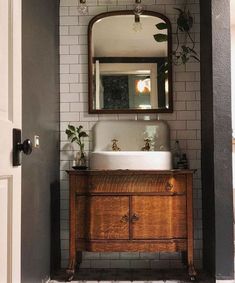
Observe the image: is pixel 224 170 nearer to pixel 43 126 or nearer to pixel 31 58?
pixel 43 126

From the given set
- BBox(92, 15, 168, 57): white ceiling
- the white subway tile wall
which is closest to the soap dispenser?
the white subway tile wall

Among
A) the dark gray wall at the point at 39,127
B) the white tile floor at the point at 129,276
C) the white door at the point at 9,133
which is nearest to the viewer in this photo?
the white door at the point at 9,133

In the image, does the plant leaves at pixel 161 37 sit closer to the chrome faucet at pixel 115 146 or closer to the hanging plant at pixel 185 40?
the hanging plant at pixel 185 40

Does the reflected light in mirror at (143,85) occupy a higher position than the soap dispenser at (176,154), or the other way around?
the reflected light in mirror at (143,85)

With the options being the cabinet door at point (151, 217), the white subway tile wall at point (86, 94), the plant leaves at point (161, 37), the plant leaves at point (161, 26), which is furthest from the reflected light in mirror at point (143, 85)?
the cabinet door at point (151, 217)

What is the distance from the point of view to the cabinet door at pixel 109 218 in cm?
289

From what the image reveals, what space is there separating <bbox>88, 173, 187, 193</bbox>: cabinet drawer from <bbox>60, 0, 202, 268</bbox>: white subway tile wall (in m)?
0.59

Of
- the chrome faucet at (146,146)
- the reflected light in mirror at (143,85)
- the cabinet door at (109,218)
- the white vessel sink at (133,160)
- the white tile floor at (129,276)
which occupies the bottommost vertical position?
the white tile floor at (129,276)

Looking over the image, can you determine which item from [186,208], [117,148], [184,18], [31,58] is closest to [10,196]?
[31,58]

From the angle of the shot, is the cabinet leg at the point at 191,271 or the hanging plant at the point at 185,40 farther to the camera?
the hanging plant at the point at 185,40

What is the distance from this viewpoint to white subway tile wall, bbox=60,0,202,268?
3.41 meters

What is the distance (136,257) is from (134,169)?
950 millimetres

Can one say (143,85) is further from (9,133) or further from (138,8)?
(9,133)

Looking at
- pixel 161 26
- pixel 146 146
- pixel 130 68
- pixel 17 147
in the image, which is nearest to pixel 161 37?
pixel 161 26
